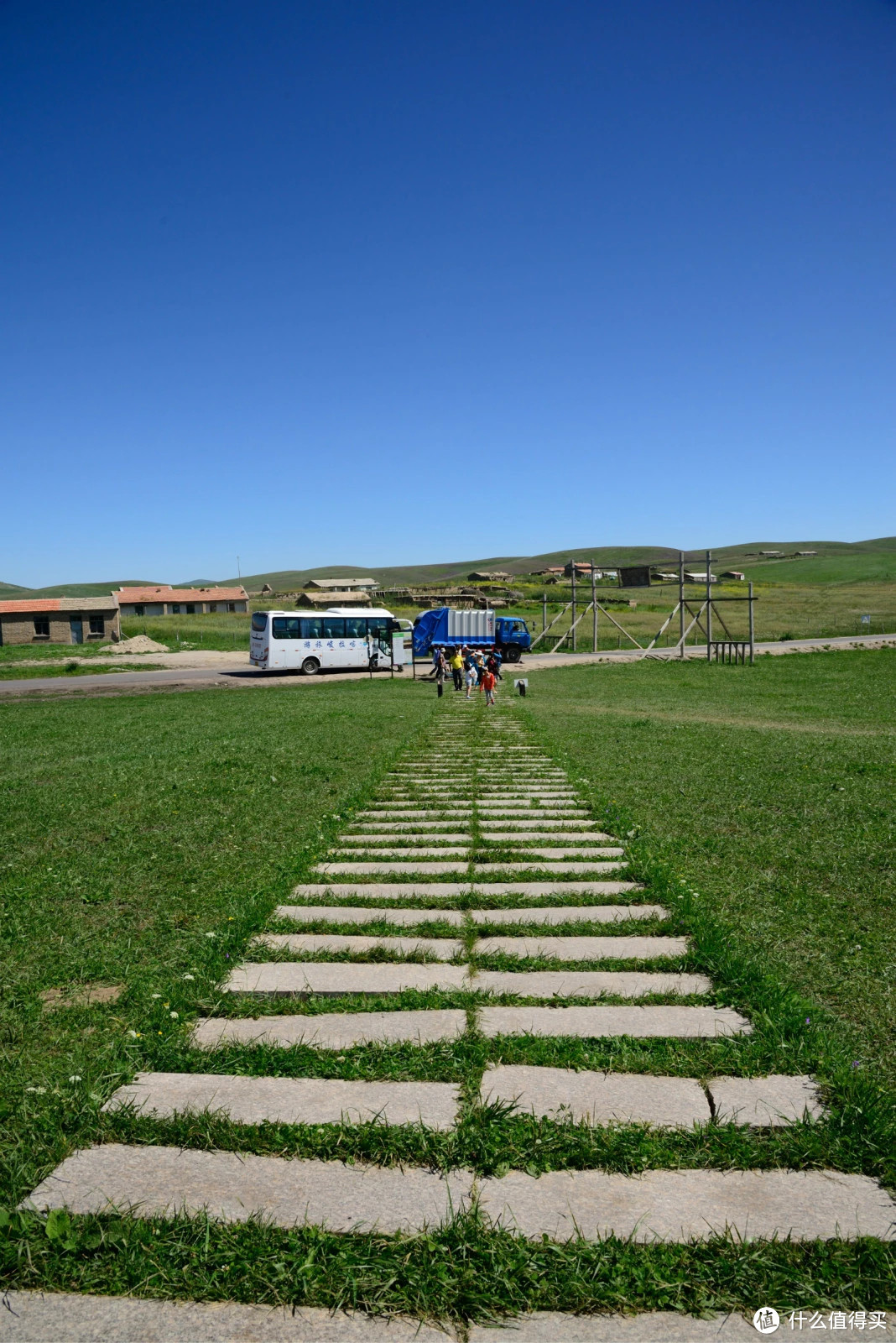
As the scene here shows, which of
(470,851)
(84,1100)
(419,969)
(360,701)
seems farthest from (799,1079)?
(360,701)

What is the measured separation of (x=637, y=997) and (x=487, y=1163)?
1406 millimetres

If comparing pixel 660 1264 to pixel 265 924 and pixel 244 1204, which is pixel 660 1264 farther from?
pixel 265 924

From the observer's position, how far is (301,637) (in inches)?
1423

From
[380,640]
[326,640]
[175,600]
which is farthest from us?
[175,600]

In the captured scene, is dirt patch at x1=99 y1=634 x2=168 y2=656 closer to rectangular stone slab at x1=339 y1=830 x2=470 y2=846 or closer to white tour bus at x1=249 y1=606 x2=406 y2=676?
white tour bus at x1=249 y1=606 x2=406 y2=676

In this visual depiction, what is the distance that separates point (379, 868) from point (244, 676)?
30350 millimetres

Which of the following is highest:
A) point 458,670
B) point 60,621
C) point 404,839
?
→ point 60,621

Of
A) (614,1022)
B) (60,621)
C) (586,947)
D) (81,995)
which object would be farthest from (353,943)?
(60,621)

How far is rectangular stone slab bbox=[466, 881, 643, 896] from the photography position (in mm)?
5367

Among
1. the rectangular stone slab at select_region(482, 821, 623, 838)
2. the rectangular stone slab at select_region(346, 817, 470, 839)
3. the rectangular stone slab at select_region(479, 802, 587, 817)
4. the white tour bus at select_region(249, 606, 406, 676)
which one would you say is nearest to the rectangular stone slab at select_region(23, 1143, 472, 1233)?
the rectangular stone slab at select_region(482, 821, 623, 838)

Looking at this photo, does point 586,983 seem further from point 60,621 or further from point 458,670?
point 60,621

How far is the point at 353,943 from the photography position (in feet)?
14.9

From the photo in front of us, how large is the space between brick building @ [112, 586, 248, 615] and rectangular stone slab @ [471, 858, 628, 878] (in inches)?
3235

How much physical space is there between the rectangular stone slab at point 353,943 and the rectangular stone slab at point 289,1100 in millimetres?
1275
